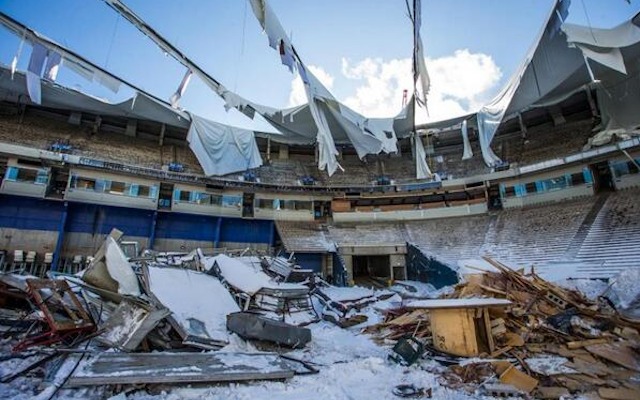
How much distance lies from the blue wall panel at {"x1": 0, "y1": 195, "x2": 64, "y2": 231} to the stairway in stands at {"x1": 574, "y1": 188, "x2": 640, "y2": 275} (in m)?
30.6

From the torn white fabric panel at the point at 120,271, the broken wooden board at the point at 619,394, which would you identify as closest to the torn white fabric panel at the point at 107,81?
the torn white fabric panel at the point at 120,271

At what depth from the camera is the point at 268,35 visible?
504 inches

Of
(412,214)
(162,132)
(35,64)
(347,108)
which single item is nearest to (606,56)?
(347,108)

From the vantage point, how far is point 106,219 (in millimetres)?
20750

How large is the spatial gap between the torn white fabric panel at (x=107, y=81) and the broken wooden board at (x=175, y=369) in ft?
64.3

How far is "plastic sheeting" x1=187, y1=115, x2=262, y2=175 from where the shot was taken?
23234mm

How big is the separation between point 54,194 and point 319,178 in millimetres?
20109

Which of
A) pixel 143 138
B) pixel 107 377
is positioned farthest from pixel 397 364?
pixel 143 138

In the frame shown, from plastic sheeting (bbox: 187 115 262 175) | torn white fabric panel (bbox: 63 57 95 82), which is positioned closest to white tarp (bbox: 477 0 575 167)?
plastic sheeting (bbox: 187 115 262 175)

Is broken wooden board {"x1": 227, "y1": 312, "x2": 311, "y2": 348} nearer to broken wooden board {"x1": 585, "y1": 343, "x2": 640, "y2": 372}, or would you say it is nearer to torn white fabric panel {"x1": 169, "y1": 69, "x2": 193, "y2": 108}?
broken wooden board {"x1": 585, "y1": 343, "x2": 640, "y2": 372}

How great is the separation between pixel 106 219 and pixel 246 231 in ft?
32.9

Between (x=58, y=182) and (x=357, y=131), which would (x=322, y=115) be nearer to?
(x=357, y=131)

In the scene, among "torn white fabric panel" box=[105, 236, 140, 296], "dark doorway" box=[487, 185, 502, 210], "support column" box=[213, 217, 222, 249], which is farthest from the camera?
"dark doorway" box=[487, 185, 502, 210]

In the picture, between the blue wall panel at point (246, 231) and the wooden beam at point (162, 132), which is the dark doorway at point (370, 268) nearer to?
the blue wall panel at point (246, 231)
